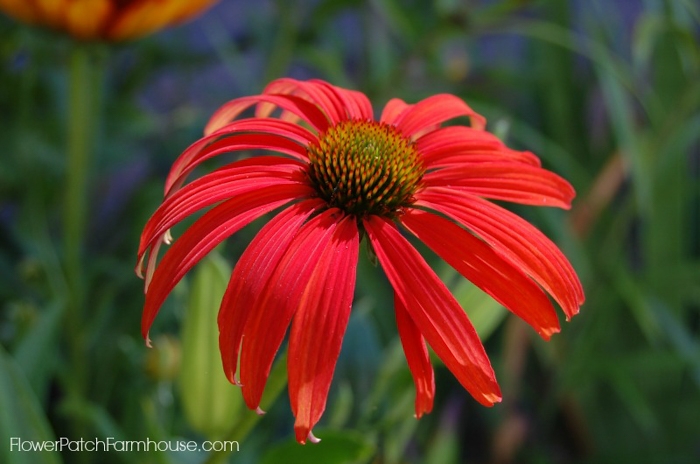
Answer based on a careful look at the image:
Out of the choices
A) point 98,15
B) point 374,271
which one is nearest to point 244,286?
point 98,15

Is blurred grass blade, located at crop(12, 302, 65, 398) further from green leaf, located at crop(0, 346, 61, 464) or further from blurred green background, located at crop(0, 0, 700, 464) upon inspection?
green leaf, located at crop(0, 346, 61, 464)

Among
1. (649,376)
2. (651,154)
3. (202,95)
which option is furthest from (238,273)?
(202,95)

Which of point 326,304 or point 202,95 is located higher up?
point 202,95

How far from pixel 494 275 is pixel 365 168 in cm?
7

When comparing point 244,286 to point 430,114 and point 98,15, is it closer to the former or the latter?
point 430,114

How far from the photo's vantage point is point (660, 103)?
0.83m

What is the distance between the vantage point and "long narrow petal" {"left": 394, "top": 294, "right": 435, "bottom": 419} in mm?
227

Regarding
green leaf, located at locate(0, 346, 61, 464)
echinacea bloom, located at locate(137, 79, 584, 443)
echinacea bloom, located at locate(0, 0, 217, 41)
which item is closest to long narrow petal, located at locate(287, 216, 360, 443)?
echinacea bloom, located at locate(137, 79, 584, 443)

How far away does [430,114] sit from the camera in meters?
0.31

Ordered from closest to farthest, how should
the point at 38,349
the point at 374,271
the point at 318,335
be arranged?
the point at 318,335, the point at 38,349, the point at 374,271

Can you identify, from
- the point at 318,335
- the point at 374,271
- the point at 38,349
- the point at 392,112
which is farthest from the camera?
the point at 374,271

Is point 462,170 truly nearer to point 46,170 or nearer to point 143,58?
point 46,170

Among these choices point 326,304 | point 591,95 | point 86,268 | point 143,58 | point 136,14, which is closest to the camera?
point 326,304

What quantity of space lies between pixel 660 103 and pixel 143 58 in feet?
1.78
